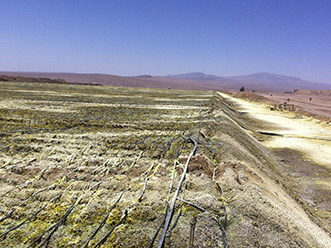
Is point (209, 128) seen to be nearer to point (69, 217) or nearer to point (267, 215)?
point (267, 215)

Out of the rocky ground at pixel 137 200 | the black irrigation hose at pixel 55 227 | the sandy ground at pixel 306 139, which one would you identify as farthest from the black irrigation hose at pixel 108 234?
the sandy ground at pixel 306 139

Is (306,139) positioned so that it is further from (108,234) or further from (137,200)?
(108,234)

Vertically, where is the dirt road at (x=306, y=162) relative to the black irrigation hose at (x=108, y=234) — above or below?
below

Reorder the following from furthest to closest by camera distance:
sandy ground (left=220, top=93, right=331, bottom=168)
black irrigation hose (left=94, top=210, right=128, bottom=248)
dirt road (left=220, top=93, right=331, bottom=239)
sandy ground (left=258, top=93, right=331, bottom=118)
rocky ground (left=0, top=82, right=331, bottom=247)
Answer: sandy ground (left=258, top=93, right=331, bottom=118), sandy ground (left=220, top=93, right=331, bottom=168), dirt road (left=220, top=93, right=331, bottom=239), rocky ground (left=0, top=82, right=331, bottom=247), black irrigation hose (left=94, top=210, right=128, bottom=248)

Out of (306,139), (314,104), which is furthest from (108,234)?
(314,104)

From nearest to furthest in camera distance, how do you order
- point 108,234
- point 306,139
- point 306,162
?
point 108,234, point 306,162, point 306,139

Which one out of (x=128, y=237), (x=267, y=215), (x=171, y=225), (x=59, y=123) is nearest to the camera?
(x=128, y=237)

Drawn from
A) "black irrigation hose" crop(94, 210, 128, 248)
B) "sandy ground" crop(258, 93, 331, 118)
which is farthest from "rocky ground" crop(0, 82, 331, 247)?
"sandy ground" crop(258, 93, 331, 118)

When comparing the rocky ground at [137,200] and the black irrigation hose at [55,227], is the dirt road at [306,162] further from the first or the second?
the black irrigation hose at [55,227]

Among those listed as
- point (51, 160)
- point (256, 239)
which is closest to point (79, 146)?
point (51, 160)

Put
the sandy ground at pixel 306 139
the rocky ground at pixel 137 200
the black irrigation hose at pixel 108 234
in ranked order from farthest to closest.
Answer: the sandy ground at pixel 306 139, the rocky ground at pixel 137 200, the black irrigation hose at pixel 108 234

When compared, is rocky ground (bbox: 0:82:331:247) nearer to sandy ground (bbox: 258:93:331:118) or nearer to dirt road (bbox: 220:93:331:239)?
dirt road (bbox: 220:93:331:239)
